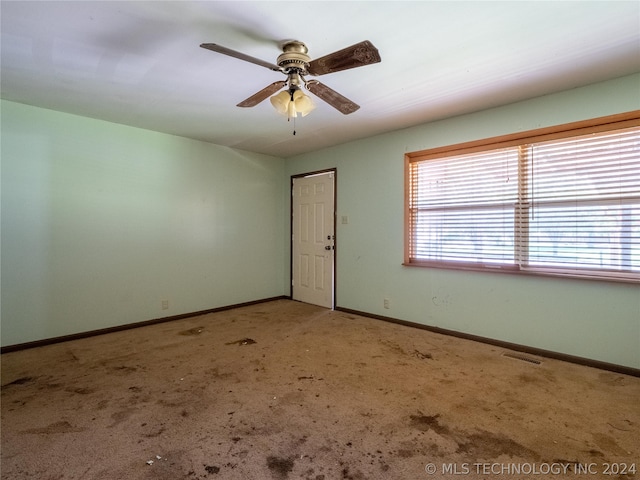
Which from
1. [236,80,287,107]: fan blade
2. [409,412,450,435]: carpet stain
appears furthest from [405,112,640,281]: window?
[236,80,287,107]: fan blade

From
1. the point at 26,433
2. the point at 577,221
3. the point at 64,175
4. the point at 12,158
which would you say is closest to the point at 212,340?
the point at 26,433

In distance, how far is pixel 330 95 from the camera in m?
2.18

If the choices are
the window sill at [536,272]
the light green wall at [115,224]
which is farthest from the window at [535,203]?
the light green wall at [115,224]

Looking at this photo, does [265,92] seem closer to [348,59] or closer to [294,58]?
[294,58]

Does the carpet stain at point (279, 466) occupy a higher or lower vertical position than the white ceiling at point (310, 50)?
lower

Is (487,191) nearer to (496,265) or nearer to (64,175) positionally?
(496,265)

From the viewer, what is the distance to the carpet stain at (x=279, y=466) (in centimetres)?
152

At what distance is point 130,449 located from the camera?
169cm

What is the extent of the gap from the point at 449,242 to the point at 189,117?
3.24 meters

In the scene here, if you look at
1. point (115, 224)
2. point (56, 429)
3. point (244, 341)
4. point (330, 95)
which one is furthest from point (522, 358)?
point (115, 224)

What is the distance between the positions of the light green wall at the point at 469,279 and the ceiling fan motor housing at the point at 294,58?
211 cm

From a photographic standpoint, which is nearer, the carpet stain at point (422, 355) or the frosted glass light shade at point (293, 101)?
the frosted glass light shade at point (293, 101)

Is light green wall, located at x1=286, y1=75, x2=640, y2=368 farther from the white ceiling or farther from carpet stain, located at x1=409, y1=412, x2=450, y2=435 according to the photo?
carpet stain, located at x1=409, y1=412, x2=450, y2=435

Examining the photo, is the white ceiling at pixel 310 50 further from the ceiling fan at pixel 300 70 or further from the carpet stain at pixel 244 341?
the carpet stain at pixel 244 341
